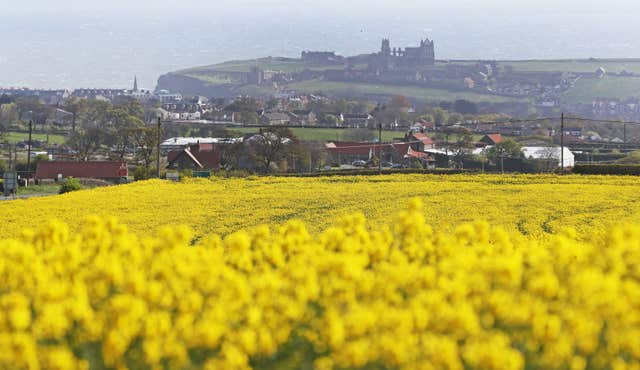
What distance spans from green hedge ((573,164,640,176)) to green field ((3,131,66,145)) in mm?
86169

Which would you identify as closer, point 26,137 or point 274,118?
point 26,137

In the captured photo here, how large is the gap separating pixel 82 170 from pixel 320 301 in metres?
58.7

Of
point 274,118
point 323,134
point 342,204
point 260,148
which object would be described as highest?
point 274,118

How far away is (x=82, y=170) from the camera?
6456 cm

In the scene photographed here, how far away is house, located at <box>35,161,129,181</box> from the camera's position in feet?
210

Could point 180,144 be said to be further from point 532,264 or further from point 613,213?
point 532,264

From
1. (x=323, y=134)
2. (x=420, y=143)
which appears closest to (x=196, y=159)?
(x=420, y=143)

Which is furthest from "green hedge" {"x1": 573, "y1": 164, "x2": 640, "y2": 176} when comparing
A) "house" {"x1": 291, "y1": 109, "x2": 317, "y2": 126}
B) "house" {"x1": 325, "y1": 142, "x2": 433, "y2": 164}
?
"house" {"x1": 291, "y1": 109, "x2": 317, "y2": 126}

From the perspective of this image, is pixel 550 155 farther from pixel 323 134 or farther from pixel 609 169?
pixel 323 134

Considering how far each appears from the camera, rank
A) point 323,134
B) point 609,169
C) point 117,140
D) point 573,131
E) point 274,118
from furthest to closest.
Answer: point 274,118
point 573,131
point 323,134
point 117,140
point 609,169

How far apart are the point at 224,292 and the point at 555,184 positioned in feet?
66.6

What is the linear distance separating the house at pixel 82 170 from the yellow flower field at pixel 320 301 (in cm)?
5432

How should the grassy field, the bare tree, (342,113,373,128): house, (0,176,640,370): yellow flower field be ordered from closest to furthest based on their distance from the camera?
(0,176,640,370): yellow flower field < the bare tree < the grassy field < (342,113,373,128): house

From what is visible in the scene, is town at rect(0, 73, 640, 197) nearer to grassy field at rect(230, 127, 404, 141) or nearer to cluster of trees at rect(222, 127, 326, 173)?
cluster of trees at rect(222, 127, 326, 173)
